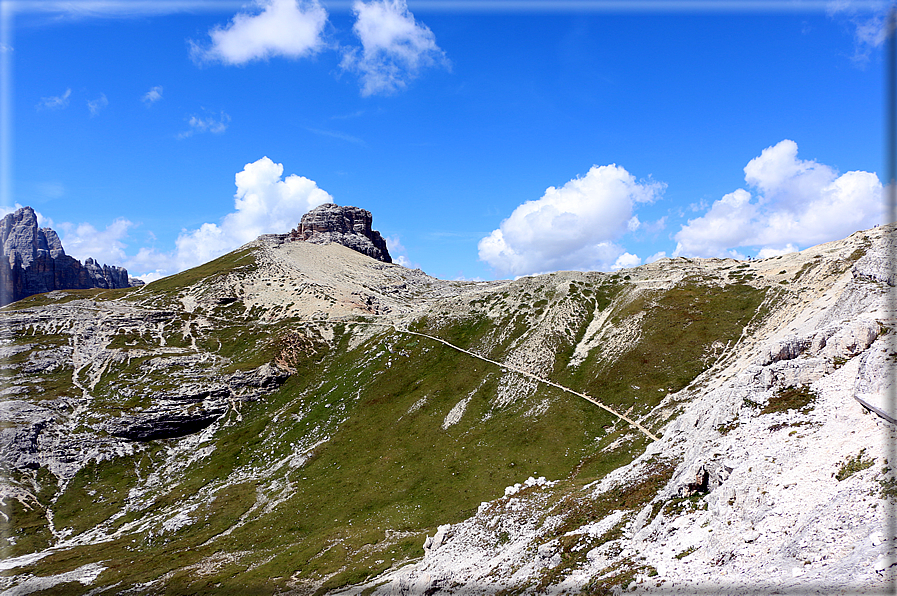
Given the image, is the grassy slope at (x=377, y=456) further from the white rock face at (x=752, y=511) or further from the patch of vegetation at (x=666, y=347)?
the white rock face at (x=752, y=511)

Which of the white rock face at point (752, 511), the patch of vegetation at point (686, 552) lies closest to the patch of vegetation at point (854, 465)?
the white rock face at point (752, 511)

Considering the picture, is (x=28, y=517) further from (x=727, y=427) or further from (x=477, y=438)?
(x=727, y=427)

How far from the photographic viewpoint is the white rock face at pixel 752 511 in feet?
59.8

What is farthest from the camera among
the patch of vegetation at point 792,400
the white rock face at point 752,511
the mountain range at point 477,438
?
the patch of vegetation at point 792,400

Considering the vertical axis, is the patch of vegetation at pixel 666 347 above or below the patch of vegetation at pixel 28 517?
above

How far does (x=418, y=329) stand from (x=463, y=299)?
1907 centimetres

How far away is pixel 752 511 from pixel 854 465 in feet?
17.0

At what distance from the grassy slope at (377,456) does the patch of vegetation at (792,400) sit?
2731 cm

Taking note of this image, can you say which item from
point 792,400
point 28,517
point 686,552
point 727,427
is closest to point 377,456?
point 28,517

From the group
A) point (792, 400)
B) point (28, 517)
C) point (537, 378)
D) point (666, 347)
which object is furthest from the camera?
point (537, 378)

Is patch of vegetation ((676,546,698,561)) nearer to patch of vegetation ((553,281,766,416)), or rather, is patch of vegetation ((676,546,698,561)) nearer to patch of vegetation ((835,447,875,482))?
patch of vegetation ((835,447,875,482))

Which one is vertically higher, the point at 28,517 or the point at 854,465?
the point at 854,465

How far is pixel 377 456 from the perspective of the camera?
90.4 meters

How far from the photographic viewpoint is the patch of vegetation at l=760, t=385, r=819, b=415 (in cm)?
2934
